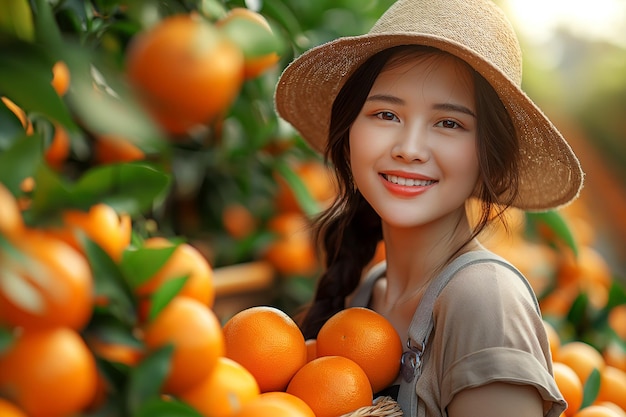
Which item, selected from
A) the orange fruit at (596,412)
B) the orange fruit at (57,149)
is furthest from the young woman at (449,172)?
the orange fruit at (57,149)

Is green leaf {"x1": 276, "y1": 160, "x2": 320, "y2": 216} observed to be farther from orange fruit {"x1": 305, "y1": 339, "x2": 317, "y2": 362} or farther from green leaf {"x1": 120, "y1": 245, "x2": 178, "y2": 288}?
green leaf {"x1": 120, "y1": 245, "x2": 178, "y2": 288}

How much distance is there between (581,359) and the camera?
1254 millimetres

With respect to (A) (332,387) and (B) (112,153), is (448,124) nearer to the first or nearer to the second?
(A) (332,387)

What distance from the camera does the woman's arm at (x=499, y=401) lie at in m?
0.85

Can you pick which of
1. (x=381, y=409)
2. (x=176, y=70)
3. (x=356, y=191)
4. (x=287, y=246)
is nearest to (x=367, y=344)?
(x=381, y=409)

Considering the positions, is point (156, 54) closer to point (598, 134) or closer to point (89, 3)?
point (89, 3)

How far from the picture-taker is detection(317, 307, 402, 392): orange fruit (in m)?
0.94

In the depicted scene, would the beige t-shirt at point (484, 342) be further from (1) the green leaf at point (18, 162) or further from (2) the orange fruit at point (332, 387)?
(1) the green leaf at point (18, 162)

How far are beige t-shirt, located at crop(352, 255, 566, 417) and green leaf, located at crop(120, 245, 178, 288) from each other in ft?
1.36

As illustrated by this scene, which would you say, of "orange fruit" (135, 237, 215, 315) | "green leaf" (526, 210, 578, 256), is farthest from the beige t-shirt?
"green leaf" (526, 210, 578, 256)

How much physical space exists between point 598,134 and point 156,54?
673 cm

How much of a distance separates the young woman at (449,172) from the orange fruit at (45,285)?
0.50 meters

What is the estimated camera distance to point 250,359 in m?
0.89

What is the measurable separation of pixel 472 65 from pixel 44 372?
0.65m
